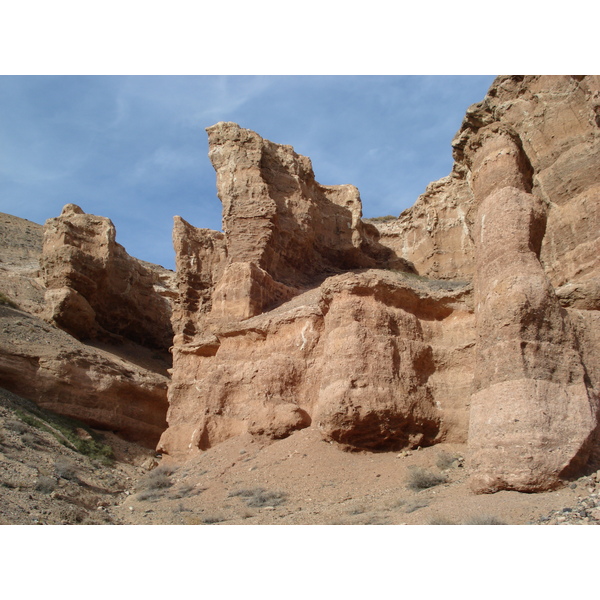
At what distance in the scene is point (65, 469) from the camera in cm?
1862

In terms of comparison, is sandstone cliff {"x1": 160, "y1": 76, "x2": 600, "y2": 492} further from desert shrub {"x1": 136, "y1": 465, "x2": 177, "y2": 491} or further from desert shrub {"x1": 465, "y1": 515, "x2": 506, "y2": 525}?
desert shrub {"x1": 465, "y1": 515, "x2": 506, "y2": 525}

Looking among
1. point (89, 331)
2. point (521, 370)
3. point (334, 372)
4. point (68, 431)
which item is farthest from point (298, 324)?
point (89, 331)

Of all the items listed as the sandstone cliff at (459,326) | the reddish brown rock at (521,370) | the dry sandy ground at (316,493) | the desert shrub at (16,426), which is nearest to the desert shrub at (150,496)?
the dry sandy ground at (316,493)

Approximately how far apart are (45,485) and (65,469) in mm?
2626

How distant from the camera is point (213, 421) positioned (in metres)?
21.0

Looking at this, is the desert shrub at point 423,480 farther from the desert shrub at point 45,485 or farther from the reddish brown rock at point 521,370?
the desert shrub at point 45,485

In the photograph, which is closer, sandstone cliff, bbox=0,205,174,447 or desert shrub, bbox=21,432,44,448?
desert shrub, bbox=21,432,44,448

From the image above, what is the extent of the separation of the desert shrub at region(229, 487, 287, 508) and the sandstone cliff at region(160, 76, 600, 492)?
2.33m

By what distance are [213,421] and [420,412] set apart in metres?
7.12

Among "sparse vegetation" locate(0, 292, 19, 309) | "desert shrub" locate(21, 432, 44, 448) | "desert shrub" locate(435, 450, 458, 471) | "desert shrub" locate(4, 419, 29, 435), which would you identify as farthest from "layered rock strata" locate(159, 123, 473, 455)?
"sparse vegetation" locate(0, 292, 19, 309)

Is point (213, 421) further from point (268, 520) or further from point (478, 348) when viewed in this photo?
point (478, 348)

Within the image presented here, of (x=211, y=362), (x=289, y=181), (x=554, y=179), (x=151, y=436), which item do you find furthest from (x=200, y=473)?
(x=289, y=181)

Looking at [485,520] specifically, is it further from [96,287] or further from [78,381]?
[96,287]

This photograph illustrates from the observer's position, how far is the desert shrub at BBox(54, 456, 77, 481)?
720 inches
